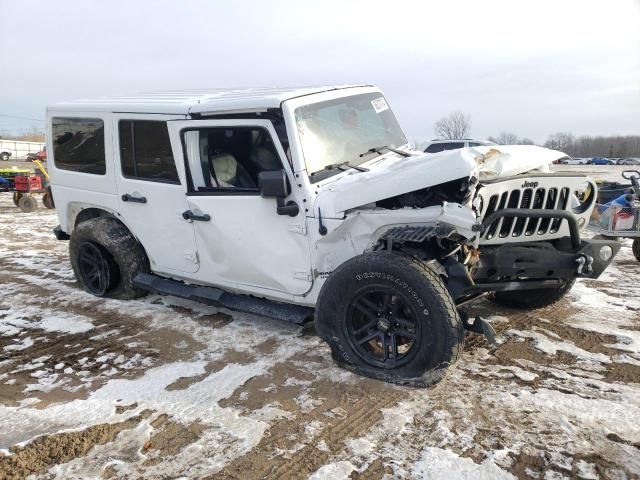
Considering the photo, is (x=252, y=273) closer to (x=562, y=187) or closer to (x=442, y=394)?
(x=442, y=394)

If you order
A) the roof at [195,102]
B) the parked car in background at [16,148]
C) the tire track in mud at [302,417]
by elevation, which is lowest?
the tire track in mud at [302,417]

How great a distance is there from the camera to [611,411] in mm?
3176

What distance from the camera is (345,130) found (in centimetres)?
457

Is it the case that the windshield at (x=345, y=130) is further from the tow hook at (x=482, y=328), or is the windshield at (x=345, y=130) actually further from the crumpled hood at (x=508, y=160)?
the tow hook at (x=482, y=328)

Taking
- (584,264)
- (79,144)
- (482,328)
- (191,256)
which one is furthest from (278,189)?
(79,144)

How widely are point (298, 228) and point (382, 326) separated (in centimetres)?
100

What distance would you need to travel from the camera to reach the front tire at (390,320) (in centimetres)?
338

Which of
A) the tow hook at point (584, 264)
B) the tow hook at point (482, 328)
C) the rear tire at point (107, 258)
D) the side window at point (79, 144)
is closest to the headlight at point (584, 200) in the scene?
the tow hook at point (584, 264)

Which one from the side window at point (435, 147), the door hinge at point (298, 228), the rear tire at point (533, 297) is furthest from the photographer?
the side window at point (435, 147)

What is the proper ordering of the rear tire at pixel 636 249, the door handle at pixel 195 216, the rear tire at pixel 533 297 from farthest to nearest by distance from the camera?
the rear tire at pixel 636 249 < the rear tire at pixel 533 297 < the door handle at pixel 195 216

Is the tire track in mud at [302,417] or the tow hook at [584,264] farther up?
the tow hook at [584,264]

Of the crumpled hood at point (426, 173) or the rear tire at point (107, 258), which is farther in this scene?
the rear tire at point (107, 258)

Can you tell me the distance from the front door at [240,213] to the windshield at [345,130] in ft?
0.80

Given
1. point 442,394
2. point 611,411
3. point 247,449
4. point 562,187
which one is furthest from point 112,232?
point 611,411
